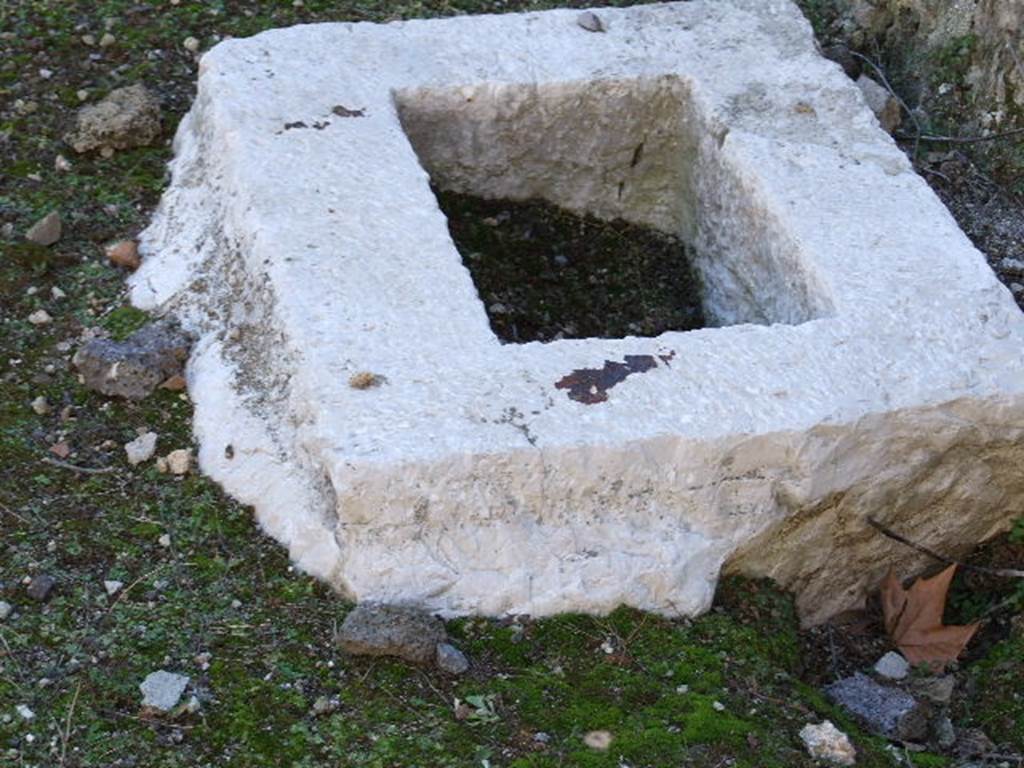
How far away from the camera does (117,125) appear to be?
4309 mm

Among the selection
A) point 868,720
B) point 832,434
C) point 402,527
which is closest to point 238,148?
point 402,527

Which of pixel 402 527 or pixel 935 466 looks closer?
pixel 402 527

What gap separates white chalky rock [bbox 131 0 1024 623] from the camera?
3.09m

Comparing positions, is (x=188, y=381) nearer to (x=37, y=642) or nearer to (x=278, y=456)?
(x=278, y=456)

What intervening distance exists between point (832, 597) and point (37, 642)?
1.64 meters

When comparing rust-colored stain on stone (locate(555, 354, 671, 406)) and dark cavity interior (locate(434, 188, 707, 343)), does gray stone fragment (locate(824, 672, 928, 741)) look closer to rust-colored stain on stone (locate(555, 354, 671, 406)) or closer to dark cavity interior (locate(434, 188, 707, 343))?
rust-colored stain on stone (locate(555, 354, 671, 406))

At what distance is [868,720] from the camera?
10.5ft

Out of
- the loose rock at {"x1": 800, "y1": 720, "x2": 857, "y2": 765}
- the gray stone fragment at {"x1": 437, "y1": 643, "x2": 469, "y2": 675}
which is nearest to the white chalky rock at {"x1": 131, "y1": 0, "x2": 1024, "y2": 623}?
the gray stone fragment at {"x1": 437, "y1": 643, "x2": 469, "y2": 675}

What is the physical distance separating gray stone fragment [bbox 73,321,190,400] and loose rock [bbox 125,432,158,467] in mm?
168

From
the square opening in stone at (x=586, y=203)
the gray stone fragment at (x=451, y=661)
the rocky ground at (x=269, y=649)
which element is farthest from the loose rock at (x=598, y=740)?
the square opening in stone at (x=586, y=203)

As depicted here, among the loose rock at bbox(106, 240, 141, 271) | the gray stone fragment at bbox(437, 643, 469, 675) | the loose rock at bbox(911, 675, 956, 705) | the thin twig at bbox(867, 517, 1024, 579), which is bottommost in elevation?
the loose rock at bbox(106, 240, 141, 271)

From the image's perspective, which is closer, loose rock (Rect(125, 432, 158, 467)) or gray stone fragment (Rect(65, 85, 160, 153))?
loose rock (Rect(125, 432, 158, 467))

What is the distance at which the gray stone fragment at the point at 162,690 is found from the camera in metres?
2.88

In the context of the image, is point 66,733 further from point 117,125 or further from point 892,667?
point 117,125
